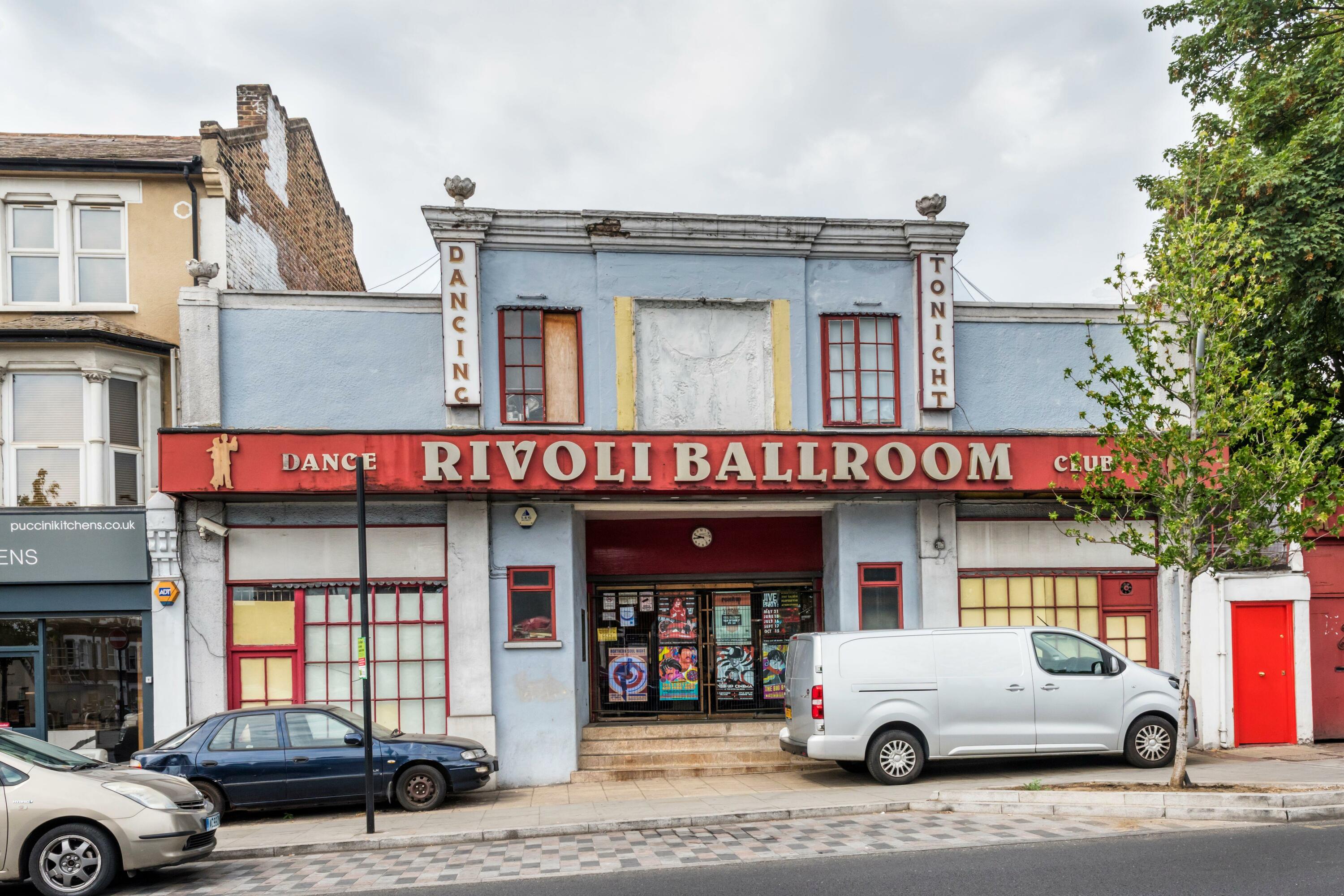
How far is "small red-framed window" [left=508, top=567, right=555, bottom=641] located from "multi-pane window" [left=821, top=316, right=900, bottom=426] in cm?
483

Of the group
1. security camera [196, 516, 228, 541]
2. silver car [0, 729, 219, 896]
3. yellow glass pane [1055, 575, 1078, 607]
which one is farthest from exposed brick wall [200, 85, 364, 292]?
yellow glass pane [1055, 575, 1078, 607]

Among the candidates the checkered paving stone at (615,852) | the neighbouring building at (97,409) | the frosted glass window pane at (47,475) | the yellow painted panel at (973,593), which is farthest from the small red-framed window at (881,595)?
the frosted glass window pane at (47,475)

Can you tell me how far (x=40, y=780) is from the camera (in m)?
8.53

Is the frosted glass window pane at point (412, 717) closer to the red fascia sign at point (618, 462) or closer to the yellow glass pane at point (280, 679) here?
the yellow glass pane at point (280, 679)

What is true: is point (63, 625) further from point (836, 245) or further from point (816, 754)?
point (836, 245)

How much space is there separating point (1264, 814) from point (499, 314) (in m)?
11.0

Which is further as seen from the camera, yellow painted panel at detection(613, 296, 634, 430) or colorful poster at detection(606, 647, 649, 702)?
colorful poster at detection(606, 647, 649, 702)

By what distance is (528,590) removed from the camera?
47.2ft

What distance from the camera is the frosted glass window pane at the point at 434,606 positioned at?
1432cm

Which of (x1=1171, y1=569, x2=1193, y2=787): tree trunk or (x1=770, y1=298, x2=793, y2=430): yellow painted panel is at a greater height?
(x1=770, y1=298, x2=793, y2=430): yellow painted panel

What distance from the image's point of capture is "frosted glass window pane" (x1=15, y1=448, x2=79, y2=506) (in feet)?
46.1

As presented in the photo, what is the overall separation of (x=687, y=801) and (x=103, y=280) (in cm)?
1126

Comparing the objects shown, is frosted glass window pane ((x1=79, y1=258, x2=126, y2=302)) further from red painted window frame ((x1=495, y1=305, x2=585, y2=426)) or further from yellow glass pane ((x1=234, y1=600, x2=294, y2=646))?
red painted window frame ((x1=495, y1=305, x2=585, y2=426))

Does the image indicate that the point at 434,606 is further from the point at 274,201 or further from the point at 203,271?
the point at 274,201
